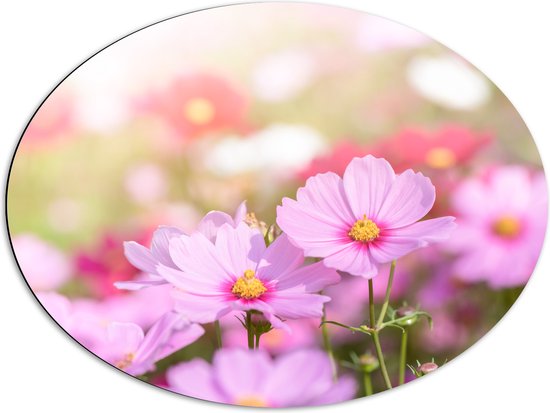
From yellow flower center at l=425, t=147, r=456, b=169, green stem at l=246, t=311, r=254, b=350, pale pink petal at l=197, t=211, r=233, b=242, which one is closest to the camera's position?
green stem at l=246, t=311, r=254, b=350

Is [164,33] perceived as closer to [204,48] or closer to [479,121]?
[204,48]

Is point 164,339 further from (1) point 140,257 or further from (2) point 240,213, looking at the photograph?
(2) point 240,213

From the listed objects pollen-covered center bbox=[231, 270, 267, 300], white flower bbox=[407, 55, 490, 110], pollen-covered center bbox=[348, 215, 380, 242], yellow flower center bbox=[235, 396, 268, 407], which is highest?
white flower bbox=[407, 55, 490, 110]

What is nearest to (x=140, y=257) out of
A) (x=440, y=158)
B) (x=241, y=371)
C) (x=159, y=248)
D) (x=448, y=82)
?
(x=159, y=248)

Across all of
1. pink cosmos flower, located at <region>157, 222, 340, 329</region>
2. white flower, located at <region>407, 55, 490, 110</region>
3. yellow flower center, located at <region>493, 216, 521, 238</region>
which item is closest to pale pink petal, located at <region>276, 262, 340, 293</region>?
pink cosmos flower, located at <region>157, 222, 340, 329</region>

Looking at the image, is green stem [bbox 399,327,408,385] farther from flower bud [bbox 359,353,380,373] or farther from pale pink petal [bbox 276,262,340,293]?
pale pink petal [bbox 276,262,340,293]
